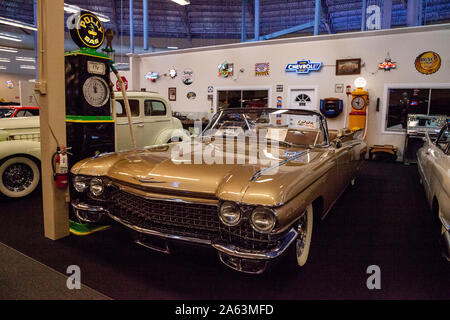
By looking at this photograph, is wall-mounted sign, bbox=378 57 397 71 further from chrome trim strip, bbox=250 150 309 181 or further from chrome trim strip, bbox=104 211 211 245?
chrome trim strip, bbox=104 211 211 245

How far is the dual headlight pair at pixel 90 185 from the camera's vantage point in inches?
106

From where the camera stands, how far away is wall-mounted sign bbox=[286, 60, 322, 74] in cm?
1002

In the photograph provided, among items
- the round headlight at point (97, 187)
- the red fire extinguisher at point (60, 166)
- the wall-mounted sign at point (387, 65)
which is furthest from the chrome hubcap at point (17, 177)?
the wall-mounted sign at point (387, 65)

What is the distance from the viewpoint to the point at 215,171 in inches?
93.6

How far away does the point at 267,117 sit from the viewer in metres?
3.78

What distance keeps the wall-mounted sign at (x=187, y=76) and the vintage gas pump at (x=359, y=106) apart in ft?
19.8

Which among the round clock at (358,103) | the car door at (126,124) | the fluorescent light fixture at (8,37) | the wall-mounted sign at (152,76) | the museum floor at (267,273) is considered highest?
the fluorescent light fixture at (8,37)

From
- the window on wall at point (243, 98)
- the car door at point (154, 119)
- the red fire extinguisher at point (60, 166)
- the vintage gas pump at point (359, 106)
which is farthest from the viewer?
the window on wall at point (243, 98)

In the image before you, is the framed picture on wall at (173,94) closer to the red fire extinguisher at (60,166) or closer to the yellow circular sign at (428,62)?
the yellow circular sign at (428,62)

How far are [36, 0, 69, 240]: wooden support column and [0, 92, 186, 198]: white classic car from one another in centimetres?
92

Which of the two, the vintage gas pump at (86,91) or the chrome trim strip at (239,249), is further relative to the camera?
the vintage gas pump at (86,91)

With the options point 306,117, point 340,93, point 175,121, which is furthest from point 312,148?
point 340,93

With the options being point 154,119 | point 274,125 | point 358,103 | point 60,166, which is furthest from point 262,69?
point 60,166

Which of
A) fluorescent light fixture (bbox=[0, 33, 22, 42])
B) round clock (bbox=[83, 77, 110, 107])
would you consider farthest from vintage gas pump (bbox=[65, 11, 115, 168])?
fluorescent light fixture (bbox=[0, 33, 22, 42])
